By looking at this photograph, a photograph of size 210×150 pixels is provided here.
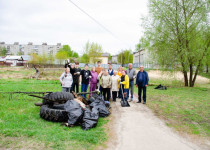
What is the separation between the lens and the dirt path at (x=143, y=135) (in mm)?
4021

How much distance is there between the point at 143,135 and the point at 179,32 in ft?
47.5

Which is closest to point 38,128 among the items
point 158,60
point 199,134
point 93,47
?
point 199,134

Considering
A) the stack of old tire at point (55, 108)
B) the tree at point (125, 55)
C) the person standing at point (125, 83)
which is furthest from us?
the tree at point (125, 55)

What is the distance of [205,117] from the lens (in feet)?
21.9

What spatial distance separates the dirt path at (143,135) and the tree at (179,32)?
1175 cm

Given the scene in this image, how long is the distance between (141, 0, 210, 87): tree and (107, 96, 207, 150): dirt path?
11.7 meters

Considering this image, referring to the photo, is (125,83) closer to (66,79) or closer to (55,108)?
(66,79)

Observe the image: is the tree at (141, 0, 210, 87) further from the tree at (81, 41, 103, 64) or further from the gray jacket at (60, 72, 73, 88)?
the tree at (81, 41, 103, 64)

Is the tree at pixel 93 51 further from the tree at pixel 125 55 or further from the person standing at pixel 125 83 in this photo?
the person standing at pixel 125 83

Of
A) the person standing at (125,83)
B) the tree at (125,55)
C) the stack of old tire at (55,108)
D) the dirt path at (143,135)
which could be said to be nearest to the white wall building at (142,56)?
the tree at (125,55)

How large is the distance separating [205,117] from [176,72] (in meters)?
11.3

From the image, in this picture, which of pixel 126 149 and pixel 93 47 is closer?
pixel 126 149

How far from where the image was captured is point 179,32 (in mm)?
16562

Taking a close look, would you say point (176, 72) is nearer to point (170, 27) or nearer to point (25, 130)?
point (170, 27)
